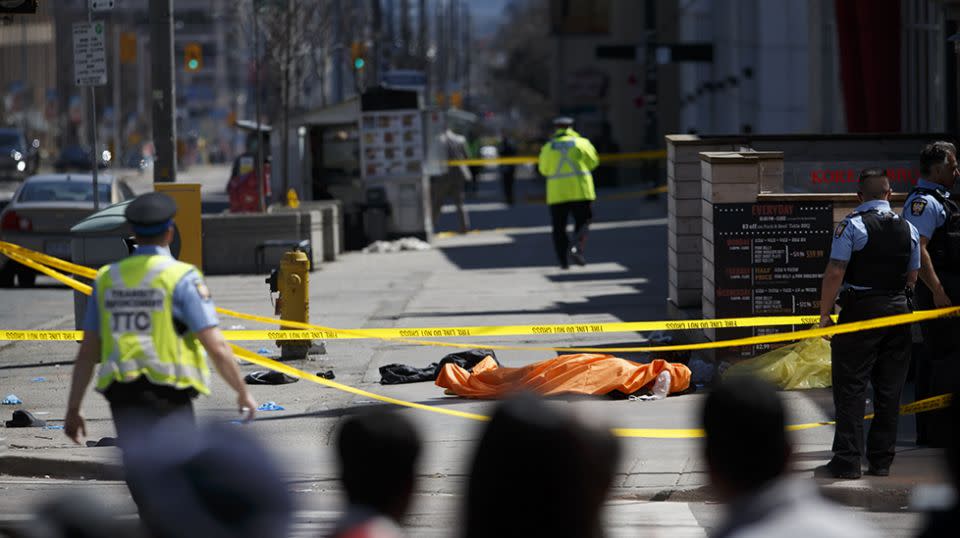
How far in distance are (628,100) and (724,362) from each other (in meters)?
50.0

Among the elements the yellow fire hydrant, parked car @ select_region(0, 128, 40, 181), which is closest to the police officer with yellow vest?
the yellow fire hydrant

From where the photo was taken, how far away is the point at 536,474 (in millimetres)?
3467

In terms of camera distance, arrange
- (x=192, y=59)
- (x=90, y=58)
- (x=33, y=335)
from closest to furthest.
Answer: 1. (x=33, y=335)
2. (x=90, y=58)
3. (x=192, y=59)

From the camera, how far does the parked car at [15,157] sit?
57.5m

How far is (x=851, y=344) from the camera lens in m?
8.84

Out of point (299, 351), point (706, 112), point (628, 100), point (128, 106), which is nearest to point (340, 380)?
point (299, 351)

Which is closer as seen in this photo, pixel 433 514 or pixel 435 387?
pixel 433 514

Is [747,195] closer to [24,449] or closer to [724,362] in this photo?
[724,362]

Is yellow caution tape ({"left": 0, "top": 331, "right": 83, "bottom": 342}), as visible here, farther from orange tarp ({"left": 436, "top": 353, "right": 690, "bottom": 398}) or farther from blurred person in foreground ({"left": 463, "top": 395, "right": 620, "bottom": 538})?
blurred person in foreground ({"left": 463, "top": 395, "right": 620, "bottom": 538})

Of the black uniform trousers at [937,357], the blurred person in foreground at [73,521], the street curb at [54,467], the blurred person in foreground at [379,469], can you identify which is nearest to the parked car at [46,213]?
the street curb at [54,467]

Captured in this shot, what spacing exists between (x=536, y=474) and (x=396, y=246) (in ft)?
78.2

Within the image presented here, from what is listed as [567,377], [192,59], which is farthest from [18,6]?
[192,59]

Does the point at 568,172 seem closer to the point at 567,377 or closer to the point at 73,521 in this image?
the point at 567,377

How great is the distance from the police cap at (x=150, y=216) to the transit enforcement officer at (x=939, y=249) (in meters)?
4.62
